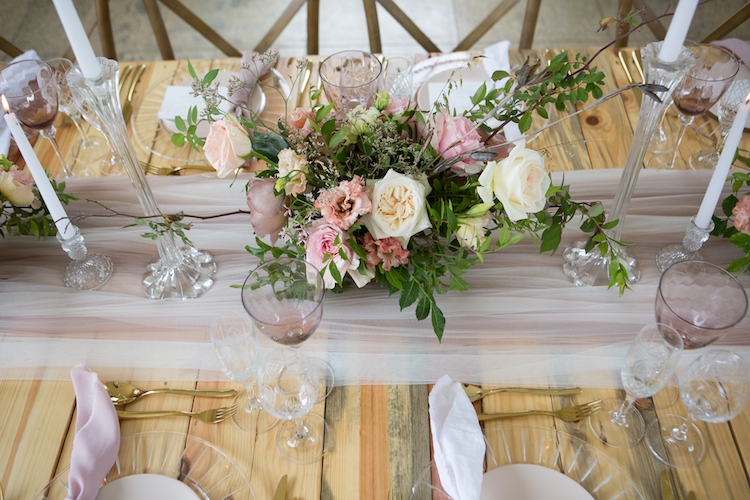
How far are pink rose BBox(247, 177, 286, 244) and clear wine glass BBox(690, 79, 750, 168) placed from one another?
2.91 ft

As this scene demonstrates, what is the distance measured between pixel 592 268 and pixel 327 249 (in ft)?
1.63

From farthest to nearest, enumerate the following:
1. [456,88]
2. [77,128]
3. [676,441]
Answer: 1. [77,128]
2. [456,88]
3. [676,441]

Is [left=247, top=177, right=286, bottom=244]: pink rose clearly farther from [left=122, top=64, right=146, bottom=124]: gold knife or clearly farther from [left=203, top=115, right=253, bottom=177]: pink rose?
[left=122, top=64, right=146, bottom=124]: gold knife

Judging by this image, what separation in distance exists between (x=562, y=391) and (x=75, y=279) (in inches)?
34.0

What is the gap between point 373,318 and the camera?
934 millimetres

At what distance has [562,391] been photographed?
83 centimetres

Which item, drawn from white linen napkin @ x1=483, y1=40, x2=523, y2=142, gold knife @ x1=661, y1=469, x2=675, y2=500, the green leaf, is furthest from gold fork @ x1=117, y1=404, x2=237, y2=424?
white linen napkin @ x1=483, y1=40, x2=523, y2=142

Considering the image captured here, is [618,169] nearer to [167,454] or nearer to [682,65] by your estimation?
[682,65]

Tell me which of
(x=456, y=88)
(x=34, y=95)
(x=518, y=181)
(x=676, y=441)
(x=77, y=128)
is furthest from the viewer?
(x=77, y=128)

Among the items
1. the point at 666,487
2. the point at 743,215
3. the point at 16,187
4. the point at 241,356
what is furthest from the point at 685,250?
the point at 16,187

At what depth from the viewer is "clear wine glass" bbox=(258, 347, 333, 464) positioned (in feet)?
2.52

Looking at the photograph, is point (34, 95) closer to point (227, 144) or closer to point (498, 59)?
point (227, 144)

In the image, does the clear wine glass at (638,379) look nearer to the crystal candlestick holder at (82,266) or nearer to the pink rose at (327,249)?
the pink rose at (327,249)

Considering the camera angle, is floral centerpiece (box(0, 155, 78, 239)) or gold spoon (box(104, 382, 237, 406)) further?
floral centerpiece (box(0, 155, 78, 239))
